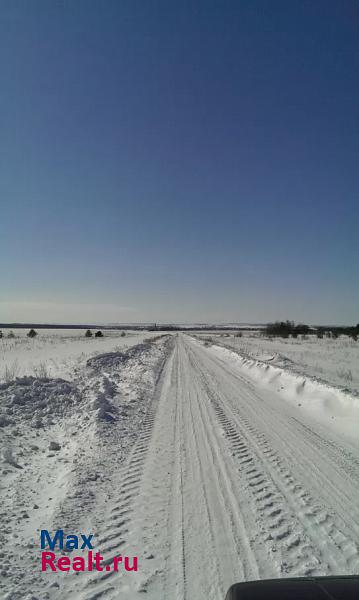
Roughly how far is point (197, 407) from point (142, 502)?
5157 mm

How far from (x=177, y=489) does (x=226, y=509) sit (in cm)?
80

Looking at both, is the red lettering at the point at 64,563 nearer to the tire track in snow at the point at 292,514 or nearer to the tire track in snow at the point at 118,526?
the tire track in snow at the point at 118,526

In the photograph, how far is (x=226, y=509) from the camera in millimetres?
4164

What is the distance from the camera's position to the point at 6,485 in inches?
189

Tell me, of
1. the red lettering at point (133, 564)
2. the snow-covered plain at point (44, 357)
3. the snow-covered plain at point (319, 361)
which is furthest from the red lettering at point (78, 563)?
the snow-covered plain at point (319, 361)

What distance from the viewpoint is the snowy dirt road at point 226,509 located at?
307 centimetres

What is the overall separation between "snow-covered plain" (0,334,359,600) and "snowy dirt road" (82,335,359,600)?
16mm

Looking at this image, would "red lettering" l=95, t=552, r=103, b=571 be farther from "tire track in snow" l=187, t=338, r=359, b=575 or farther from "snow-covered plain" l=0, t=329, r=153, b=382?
"snow-covered plain" l=0, t=329, r=153, b=382

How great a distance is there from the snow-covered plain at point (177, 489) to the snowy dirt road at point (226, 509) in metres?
0.02

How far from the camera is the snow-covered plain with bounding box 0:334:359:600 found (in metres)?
3.09

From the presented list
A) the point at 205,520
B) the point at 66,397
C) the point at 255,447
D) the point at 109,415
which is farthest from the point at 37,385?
the point at 205,520

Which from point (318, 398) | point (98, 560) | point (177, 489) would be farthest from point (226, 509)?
point (318, 398)

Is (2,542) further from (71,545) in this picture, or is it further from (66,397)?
(66,397)

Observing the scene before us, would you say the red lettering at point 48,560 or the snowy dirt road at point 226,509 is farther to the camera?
the red lettering at point 48,560
